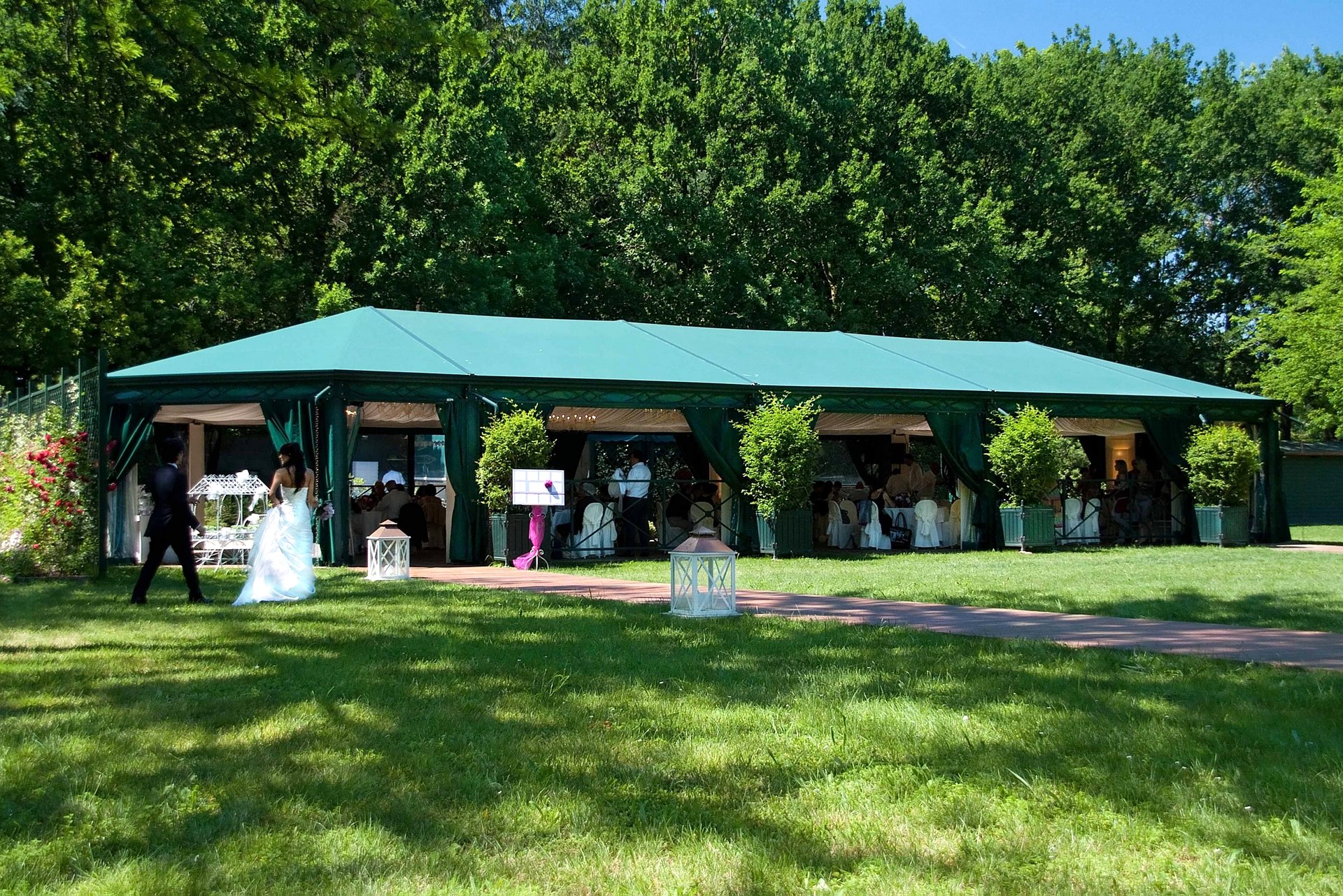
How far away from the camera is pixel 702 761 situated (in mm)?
4410

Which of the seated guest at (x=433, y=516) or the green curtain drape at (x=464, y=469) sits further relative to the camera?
the seated guest at (x=433, y=516)

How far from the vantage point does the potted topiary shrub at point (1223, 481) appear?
64.9ft

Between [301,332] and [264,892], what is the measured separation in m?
15.8

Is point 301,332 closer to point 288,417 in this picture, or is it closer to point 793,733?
point 288,417

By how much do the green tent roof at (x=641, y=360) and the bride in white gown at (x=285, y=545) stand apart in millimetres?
4998

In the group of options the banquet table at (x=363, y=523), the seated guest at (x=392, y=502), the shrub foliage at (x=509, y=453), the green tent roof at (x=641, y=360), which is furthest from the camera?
the banquet table at (x=363, y=523)

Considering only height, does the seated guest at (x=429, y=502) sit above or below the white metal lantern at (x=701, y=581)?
above

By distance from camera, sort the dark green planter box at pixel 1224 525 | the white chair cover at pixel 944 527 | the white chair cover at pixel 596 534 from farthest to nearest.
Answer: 1. the white chair cover at pixel 944 527
2. the dark green planter box at pixel 1224 525
3. the white chair cover at pixel 596 534

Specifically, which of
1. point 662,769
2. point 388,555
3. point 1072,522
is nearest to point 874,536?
point 1072,522

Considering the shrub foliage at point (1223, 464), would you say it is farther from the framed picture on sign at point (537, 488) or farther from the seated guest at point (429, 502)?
the seated guest at point (429, 502)

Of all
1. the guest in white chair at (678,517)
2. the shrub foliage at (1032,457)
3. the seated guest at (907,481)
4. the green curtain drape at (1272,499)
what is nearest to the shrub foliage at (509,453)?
the guest in white chair at (678,517)

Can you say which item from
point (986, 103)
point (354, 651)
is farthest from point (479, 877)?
point (986, 103)

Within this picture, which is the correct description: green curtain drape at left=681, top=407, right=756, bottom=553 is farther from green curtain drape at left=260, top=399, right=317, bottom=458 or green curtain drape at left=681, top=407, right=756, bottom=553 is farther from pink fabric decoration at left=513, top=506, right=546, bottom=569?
green curtain drape at left=260, top=399, right=317, bottom=458

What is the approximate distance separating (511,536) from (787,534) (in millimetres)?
4256
